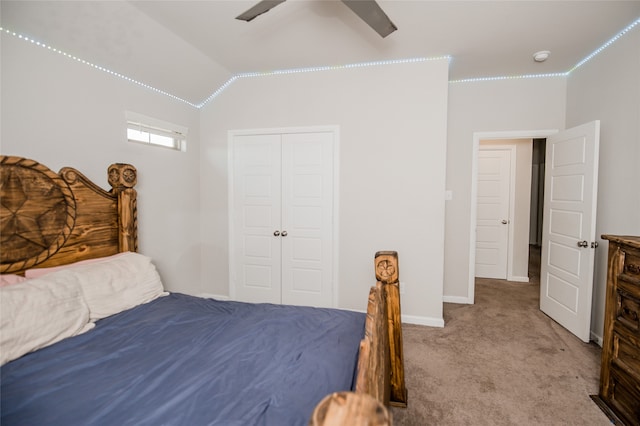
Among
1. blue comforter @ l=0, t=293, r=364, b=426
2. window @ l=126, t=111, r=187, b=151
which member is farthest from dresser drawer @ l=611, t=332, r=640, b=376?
window @ l=126, t=111, r=187, b=151

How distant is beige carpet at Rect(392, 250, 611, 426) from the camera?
1812 mm

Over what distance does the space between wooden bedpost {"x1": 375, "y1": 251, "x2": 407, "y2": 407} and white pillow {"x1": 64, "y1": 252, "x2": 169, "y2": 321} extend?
1.59 metres

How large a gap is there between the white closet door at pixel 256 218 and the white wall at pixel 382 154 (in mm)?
300

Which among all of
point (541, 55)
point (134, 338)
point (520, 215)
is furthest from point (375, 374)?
point (520, 215)

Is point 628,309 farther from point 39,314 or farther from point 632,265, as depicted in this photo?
point 39,314

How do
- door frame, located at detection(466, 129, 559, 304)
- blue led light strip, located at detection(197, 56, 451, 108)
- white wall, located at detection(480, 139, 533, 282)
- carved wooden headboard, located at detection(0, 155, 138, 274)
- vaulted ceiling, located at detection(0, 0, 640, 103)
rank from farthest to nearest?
white wall, located at detection(480, 139, 533, 282) → door frame, located at detection(466, 129, 559, 304) → blue led light strip, located at detection(197, 56, 451, 108) → vaulted ceiling, located at detection(0, 0, 640, 103) → carved wooden headboard, located at detection(0, 155, 138, 274)

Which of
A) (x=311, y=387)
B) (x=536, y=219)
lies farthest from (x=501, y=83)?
(x=536, y=219)

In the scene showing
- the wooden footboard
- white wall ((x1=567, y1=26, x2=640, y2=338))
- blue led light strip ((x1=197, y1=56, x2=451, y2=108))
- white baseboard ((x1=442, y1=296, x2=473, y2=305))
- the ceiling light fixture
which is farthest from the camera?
white baseboard ((x1=442, y1=296, x2=473, y2=305))

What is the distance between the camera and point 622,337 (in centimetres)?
177

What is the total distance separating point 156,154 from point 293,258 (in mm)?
1813

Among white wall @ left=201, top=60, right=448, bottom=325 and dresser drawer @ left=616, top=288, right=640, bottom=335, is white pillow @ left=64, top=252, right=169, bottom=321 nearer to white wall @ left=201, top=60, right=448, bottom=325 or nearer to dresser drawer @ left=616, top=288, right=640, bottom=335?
white wall @ left=201, top=60, right=448, bottom=325

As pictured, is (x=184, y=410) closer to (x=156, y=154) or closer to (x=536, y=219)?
(x=156, y=154)

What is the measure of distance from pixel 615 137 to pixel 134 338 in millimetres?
3944

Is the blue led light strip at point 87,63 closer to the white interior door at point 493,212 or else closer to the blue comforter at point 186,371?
the blue comforter at point 186,371
